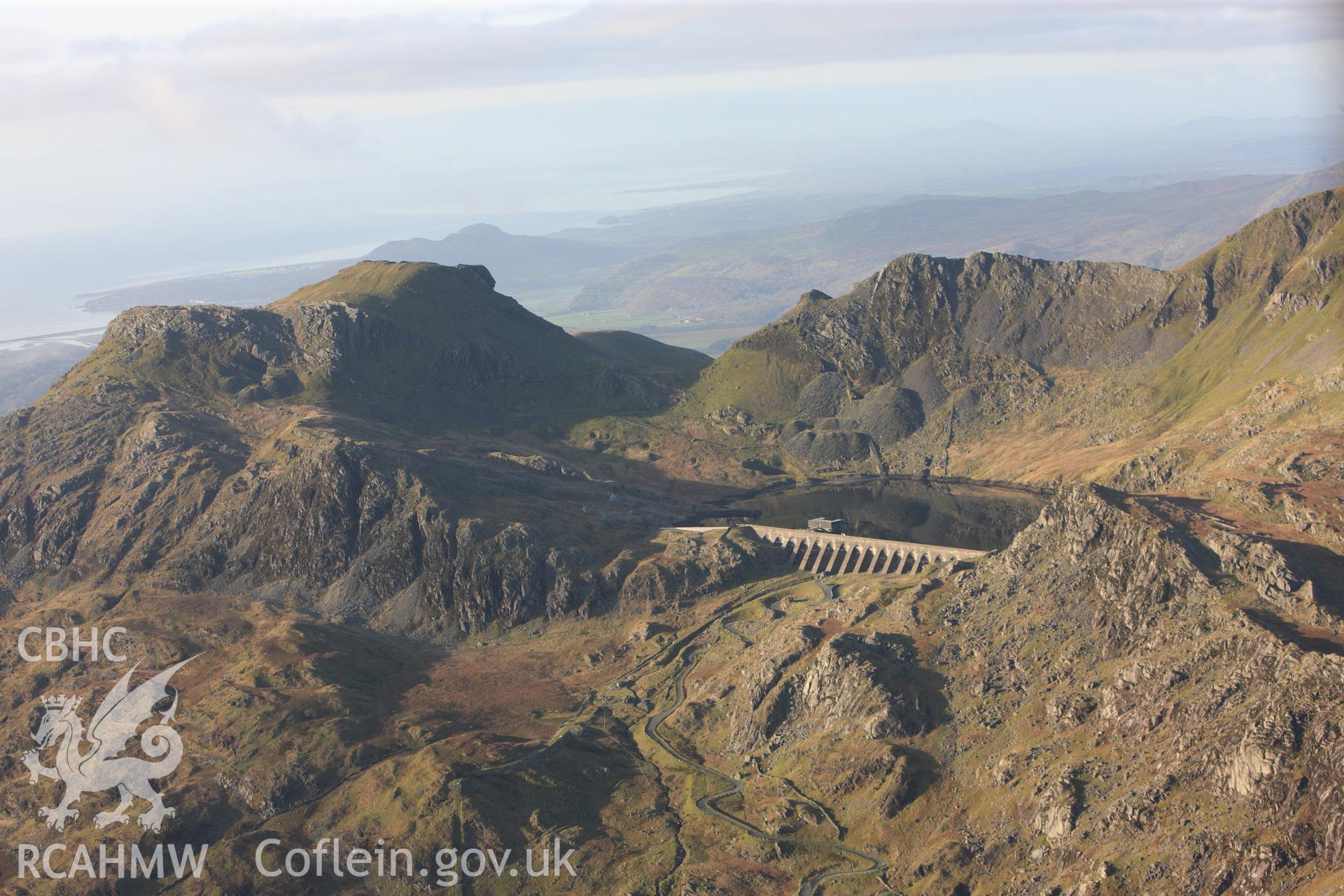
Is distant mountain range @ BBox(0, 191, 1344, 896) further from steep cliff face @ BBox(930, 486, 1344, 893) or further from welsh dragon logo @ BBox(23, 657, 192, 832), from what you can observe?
welsh dragon logo @ BBox(23, 657, 192, 832)

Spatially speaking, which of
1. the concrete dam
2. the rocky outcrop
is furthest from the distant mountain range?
the concrete dam

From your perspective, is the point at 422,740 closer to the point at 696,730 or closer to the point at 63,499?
the point at 696,730

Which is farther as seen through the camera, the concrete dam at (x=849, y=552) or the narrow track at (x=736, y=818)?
the concrete dam at (x=849, y=552)

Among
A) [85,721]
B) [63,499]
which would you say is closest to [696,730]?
[85,721]

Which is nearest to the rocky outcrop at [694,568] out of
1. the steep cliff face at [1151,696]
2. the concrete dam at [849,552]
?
the concrete dam at [849,552]

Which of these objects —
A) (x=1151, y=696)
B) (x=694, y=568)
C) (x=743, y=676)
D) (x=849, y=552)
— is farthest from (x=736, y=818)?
(x=849, y=552)

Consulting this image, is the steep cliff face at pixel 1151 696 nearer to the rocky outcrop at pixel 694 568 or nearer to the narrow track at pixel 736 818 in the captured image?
the narrow track at pixel 736 818

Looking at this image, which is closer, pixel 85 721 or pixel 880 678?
pixel 880 678

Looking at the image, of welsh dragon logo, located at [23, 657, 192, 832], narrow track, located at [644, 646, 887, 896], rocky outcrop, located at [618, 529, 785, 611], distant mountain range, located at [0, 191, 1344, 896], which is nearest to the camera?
distant mountain range, located at [0, 191, 1344, 896]
